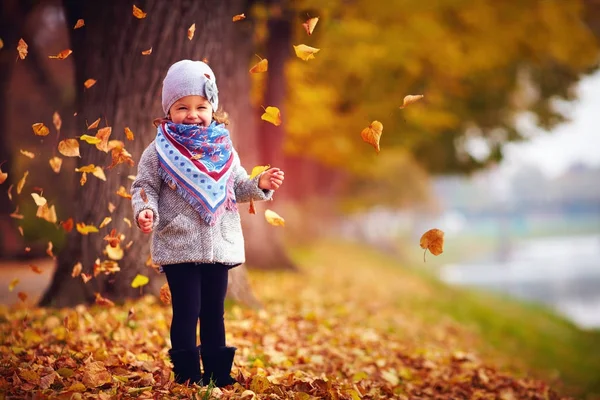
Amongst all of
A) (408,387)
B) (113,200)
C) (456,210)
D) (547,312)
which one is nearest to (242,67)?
(113,200)

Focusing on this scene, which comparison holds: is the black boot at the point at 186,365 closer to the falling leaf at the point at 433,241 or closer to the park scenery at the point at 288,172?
the park scenery at the point at 288,172

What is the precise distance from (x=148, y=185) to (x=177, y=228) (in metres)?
0.27

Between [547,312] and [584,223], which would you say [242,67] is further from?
[584,223]

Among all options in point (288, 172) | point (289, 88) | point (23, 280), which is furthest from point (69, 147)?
point (288, 172)

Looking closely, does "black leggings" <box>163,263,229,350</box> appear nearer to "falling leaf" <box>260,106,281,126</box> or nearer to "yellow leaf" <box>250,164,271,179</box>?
"yellow leaf" <box>250,164,271,179</box>

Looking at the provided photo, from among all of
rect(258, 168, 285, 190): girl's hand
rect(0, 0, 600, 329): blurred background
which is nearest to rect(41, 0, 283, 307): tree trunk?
rect(0, 0, 600, 329): blurred background

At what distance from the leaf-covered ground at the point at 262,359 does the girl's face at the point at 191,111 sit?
1.33m

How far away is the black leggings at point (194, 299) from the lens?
3.26 meters

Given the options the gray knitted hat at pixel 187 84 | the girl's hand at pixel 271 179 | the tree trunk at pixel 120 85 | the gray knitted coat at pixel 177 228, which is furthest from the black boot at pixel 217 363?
the tree trunk at pixel 120 85

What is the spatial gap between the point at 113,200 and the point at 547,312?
475 inches

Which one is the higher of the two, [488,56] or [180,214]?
[488,56]

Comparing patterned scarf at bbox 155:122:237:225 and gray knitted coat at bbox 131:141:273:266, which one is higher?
patterned scarf at bbox 155:122:237:225

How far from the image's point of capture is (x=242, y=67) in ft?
24.5

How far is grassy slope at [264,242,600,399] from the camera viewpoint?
7280mm
